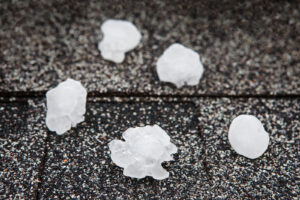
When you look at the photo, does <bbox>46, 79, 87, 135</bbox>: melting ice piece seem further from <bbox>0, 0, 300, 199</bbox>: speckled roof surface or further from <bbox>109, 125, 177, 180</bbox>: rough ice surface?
<bbox>109, 125, 177, 180</bbox>: rough ice surface

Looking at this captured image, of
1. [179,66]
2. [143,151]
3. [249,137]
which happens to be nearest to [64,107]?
[143,151]

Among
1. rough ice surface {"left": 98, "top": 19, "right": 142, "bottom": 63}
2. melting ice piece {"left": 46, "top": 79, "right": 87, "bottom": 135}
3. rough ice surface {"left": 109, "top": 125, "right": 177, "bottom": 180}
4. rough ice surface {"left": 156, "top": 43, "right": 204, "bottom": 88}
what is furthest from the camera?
rough ice surface {"left": 98, "top": 19, "right": 142, "bottom": 63}

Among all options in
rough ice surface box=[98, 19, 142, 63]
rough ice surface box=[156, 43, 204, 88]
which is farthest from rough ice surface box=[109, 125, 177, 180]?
rough ice surface box=[98, 19, 142, 63]

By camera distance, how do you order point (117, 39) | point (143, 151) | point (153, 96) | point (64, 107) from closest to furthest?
point (143, 151) → point (64, 107) → point (153, 96) → point (117, 39)

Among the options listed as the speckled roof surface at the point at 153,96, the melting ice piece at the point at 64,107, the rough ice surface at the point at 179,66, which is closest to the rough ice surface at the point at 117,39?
the speckled roof surface at the point at 153,96

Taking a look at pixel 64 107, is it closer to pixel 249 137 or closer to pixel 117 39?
pixel 117 39

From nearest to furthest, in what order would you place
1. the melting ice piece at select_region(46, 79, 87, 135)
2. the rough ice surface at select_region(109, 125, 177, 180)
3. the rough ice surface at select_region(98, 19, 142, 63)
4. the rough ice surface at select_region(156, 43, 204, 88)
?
1. the rough ice surface at select_region(109, 125, 177, 180)
2. the melting ice piece at select_region(46, 79, 87, 135)
3. the rough ice surface at select_region(156, 43, 204, 88)
4. the rough ice surface at select_region(98, 19, 142, 63)

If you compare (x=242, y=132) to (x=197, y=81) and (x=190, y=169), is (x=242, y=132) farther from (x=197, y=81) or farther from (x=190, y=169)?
(x=197, y=81)
